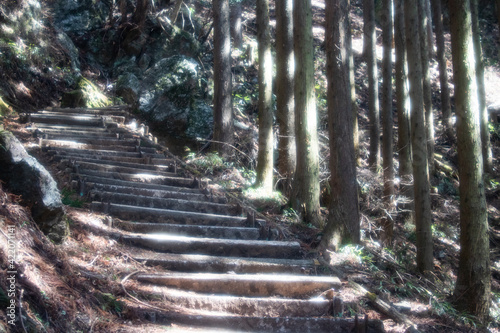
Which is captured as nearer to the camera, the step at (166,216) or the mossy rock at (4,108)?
the step at (166,216)

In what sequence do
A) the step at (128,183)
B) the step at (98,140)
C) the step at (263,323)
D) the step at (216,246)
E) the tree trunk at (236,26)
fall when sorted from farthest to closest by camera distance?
the tree trunk at (236,26)
the step at (98,140)
the step at (128,183)
the step at (216,246)
the step at (263,323)

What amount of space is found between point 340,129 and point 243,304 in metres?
4.34

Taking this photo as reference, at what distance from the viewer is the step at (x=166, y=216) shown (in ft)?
20.2

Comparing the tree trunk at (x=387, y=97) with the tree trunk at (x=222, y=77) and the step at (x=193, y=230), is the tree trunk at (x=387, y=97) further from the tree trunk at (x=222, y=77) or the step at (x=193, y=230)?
the step at (x=193, y=230)

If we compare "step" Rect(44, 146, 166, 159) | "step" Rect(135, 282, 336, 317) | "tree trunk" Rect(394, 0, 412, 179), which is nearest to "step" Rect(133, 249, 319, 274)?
"step" Rect(135, 282, 336, 317)

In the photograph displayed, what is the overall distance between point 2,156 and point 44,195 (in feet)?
1.87

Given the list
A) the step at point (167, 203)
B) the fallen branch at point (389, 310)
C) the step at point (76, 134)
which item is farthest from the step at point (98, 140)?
the fallen branch at point (389, 310)

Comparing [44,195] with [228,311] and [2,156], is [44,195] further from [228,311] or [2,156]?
[228,311]

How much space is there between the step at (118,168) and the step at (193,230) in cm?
214

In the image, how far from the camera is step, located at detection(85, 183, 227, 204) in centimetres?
687

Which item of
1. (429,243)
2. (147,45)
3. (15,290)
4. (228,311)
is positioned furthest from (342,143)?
(147,45)

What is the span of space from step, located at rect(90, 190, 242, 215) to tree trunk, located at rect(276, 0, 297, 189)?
4.21m

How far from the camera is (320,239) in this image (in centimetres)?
808

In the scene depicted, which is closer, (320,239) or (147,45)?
(320,239)
